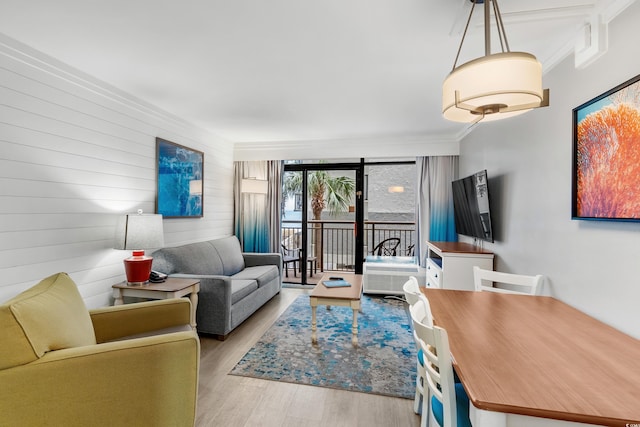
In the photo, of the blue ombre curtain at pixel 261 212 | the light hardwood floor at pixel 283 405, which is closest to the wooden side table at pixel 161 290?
the light hardwood floor at pixel 283 405

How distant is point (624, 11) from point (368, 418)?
2.70m

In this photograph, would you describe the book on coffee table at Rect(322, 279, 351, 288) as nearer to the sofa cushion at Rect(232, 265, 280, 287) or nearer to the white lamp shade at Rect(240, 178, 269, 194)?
the sofa cushion at Rect(232, 265, 280, 287)

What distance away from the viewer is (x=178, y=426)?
4.83 feet

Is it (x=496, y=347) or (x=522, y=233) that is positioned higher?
(x=522, y=233)

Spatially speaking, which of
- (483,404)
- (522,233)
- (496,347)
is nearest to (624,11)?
(522,233)

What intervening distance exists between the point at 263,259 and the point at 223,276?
137 cm

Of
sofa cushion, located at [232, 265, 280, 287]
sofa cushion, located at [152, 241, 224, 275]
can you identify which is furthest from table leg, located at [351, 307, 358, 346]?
sofa cushion, located at [152, 241, 224, 275]

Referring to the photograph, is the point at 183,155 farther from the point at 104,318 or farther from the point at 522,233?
the point at 522,233

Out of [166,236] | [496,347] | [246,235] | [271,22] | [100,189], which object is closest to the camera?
[496,347]

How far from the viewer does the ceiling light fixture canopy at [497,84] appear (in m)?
1.12

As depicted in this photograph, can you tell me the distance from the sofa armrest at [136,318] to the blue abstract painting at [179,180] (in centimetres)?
165

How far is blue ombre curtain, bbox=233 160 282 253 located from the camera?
5.10 meters

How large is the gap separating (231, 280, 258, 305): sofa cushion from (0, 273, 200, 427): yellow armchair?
154 cm

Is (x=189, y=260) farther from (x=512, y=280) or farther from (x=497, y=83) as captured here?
(x=497, y=83)
